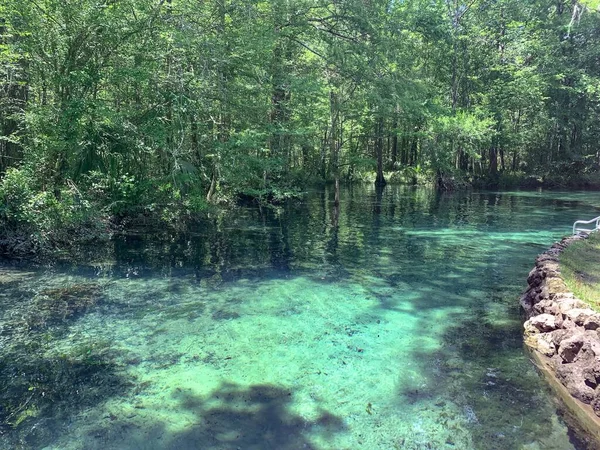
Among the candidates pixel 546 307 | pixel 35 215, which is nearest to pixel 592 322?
pixel 546 307

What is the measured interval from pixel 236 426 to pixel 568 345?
4.03 meters

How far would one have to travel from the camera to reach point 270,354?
19.1 feet

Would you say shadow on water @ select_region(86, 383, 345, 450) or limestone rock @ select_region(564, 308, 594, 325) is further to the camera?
limestone rock @ select_region(564, 308, 594, 325)

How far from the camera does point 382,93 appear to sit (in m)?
15.6

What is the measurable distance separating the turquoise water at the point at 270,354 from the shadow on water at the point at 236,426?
0.06 feet

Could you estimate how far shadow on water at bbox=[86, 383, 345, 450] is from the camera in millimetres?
3932

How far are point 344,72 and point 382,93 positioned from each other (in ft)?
5.34

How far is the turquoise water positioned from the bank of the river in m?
0.22

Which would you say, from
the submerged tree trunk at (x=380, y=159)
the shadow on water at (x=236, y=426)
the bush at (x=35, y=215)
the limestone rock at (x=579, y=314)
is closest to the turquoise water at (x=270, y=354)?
the shadow on water at (x=236, y=426)

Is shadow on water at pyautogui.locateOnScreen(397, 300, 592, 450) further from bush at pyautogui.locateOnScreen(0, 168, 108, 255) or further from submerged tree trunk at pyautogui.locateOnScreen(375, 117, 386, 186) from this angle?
submerged tree trunk at pyautogui.locateOnScreen(375, 117, 386, 186)

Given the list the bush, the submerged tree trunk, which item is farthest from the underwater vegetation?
the submerged tree trunk

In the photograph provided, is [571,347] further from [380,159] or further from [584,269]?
[380,159]

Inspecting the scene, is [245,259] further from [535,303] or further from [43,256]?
[535,303]

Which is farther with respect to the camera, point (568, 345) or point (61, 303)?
point (61, 303)
